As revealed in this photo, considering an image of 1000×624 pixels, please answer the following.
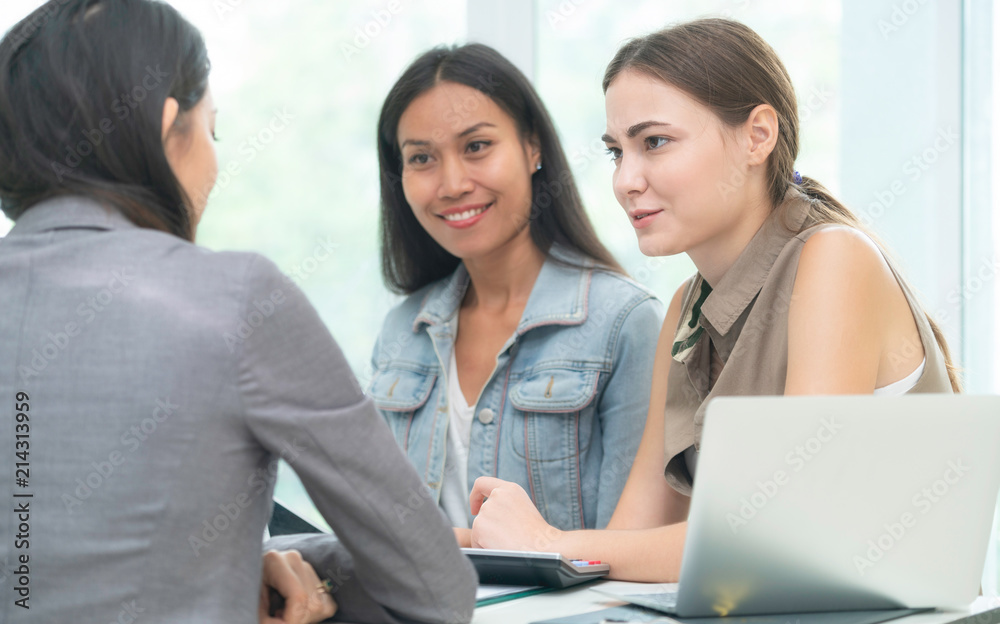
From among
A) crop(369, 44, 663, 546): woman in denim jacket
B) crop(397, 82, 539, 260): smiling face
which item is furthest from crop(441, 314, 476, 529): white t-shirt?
crop(397, 82, 539, 260): smiling face

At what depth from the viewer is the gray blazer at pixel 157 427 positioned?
2.29 feet

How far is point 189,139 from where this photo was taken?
0.88 meters

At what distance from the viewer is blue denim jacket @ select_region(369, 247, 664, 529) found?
1.61 meters

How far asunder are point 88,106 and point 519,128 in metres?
1.11

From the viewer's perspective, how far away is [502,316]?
71.6 inches

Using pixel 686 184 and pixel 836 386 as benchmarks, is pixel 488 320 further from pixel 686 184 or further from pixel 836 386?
pixel 836 386

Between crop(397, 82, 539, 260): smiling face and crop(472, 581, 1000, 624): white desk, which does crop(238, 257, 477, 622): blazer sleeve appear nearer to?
crop(472, 581, 1000, 624): white desk

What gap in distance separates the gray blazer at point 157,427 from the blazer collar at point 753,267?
669 mm

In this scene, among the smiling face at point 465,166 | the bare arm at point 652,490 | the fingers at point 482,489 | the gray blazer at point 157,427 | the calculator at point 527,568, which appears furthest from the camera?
the smiling face at point 465,166

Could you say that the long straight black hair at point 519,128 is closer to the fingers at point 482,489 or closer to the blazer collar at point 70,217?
the fingers at point 482,489

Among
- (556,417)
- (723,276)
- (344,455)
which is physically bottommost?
(556,417)

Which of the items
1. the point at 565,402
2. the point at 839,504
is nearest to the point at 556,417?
the point at 565,402

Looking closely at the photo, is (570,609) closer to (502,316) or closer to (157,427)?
(157,427)

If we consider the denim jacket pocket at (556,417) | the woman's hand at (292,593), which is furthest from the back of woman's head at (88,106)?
the denim jacket pocket at (556,417)
